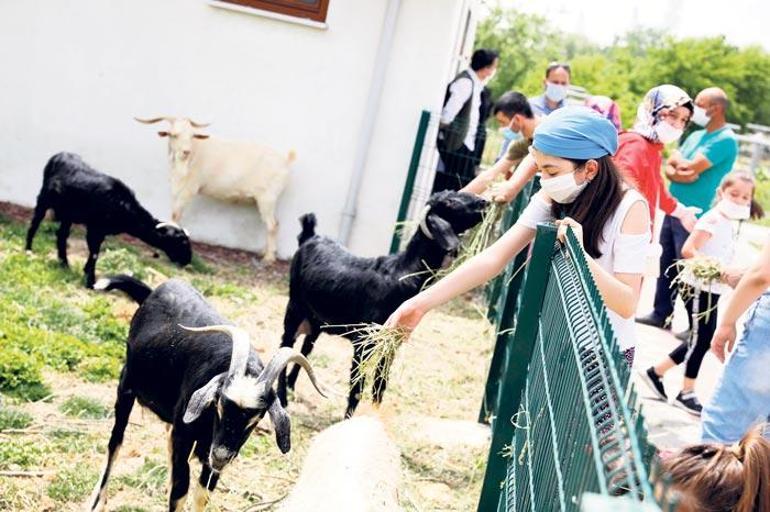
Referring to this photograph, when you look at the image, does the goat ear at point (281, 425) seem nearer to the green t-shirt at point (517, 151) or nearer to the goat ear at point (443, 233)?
the goat ear at point (443, 233)

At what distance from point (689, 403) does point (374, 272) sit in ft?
8.96

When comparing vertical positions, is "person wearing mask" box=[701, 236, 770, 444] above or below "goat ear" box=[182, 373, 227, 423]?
above

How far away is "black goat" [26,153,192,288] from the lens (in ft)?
28.7

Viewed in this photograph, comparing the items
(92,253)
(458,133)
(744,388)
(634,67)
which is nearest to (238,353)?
(744,388)

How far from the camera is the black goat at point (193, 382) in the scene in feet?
13.7

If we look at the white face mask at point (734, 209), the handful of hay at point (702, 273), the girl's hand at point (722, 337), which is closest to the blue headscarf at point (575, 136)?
the girl's hand at point (722, 337)

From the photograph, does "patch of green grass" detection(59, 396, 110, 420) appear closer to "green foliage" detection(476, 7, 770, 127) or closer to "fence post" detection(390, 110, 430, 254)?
"fence post" detection(390, 110, 430, 254)

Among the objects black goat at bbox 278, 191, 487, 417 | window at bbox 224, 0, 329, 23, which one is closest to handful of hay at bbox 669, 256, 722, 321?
black goat at bbox 278, 191, 487, 417

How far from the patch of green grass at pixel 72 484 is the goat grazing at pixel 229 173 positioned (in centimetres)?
548

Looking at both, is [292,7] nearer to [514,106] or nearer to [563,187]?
[514,106]

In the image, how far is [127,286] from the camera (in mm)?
5293

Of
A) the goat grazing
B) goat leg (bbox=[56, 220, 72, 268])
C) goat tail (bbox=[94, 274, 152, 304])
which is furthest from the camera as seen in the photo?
the goat grazing

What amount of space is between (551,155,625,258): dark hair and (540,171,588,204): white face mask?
0.08 feet

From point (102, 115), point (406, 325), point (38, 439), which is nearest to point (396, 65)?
point (102, 115)
